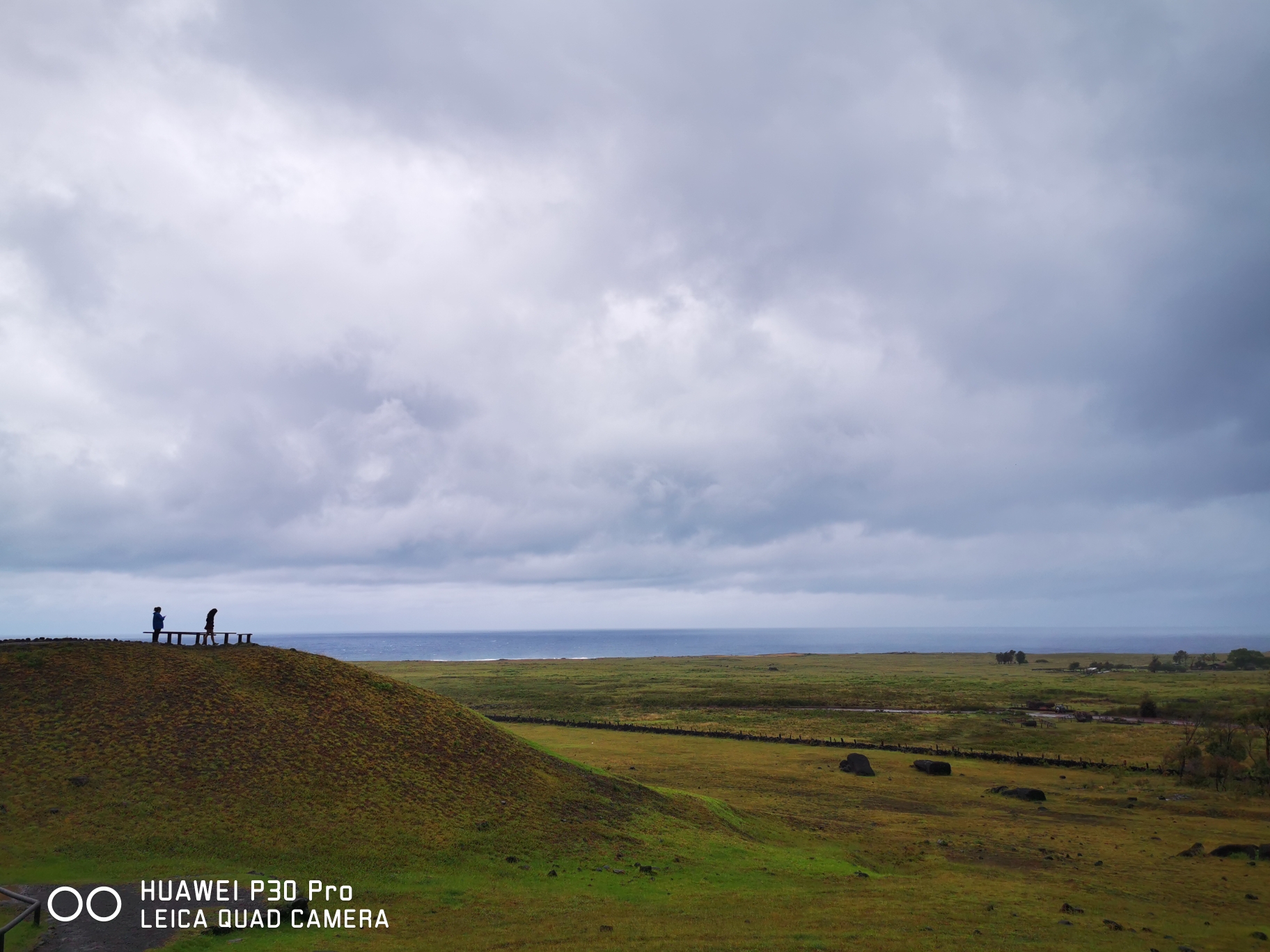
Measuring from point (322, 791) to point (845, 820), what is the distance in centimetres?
2773

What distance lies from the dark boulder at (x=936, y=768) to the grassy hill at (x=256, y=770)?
2899 cm

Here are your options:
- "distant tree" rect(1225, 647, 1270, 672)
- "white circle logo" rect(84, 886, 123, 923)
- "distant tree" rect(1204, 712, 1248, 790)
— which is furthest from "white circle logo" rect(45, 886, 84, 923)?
"distant tree" rect(1225, 647, 1270, 672)

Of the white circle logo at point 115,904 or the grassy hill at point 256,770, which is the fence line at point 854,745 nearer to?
the grassy hill at point 256,770

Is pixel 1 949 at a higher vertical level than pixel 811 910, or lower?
higher

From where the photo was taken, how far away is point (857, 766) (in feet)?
184

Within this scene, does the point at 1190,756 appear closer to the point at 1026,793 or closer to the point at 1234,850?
the point at 1026,793

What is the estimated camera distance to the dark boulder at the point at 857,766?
5566 cm

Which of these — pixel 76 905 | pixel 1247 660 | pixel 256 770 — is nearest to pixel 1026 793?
pixel 256 770

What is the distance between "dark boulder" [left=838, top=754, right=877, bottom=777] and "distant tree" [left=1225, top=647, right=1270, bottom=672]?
535 ft

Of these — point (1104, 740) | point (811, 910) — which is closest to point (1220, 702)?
point (1104, 740)

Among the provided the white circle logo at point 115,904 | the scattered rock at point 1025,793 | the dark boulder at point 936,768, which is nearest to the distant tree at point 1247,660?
the dark boulder at point 936,768

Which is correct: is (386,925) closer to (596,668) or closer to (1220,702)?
(1220,702)

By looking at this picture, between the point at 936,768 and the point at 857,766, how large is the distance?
6.29 meters

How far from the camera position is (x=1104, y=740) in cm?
7269
